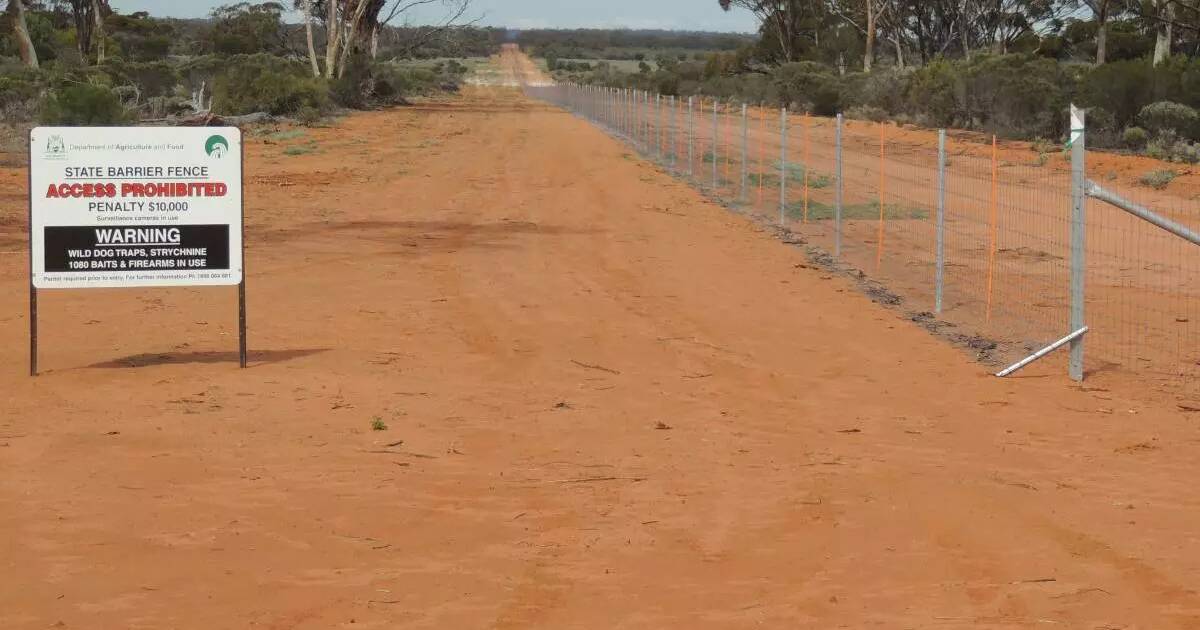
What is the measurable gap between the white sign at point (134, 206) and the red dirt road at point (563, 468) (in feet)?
2.30

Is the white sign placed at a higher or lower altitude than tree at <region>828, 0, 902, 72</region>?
lower

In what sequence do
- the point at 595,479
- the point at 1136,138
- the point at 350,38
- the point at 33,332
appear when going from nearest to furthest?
the point at 595,479
the point at 33,332
the point at 1136,138
the point at 350,38

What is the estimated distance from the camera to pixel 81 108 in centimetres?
3356

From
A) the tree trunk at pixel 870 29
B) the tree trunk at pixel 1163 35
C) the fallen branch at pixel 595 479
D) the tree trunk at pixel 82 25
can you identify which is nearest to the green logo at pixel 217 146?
the fallen branch at pixel 595 479

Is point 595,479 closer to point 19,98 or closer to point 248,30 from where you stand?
point 19,98

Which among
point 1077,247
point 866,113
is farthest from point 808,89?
point 1077,247

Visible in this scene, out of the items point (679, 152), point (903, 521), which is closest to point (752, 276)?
point (903, 521)

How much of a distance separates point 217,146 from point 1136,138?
2678 cm

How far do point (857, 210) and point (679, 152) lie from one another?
521 inches

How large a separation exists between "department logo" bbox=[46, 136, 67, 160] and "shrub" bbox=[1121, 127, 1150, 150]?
89.5 feet

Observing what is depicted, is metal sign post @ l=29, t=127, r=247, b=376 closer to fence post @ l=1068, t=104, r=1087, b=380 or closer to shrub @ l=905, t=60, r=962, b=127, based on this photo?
fence post @ l=1068, t=104, r=1087, b=380

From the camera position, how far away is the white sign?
9883 millimetres

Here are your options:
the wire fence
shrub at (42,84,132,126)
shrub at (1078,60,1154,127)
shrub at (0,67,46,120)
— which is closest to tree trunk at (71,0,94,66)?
shrub at (0,67,46,120)

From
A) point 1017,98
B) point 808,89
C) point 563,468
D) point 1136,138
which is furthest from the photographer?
point 808,89
